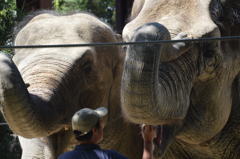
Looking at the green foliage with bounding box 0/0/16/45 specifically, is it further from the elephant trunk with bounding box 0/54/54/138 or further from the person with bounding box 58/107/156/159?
the person with bounding box 58/107/156/159

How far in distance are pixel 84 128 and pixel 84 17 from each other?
2.13 m

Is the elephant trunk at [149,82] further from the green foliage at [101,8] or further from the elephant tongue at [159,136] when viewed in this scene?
the green foliage at [101,8]

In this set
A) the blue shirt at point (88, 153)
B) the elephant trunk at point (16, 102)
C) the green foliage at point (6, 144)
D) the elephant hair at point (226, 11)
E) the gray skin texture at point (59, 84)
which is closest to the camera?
the blue shirt at point (88, 153)

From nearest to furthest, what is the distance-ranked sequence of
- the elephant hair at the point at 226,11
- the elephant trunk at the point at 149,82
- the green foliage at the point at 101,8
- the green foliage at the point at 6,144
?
the elephant trunk at the point at 149,82 < the elephant hair at the point at 226,11 < the green foliage at the point at 6,144 < the green foliage at the point at 101,8

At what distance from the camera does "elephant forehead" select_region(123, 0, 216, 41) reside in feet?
16.0

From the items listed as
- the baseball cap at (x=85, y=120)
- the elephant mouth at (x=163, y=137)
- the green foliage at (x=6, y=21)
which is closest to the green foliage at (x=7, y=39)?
the green foliage at (x=6, y=21)

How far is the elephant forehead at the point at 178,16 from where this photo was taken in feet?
16.0

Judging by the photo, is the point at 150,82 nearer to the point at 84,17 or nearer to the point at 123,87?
the point at 123,87

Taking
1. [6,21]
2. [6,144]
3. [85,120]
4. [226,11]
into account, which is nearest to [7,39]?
[6,21]

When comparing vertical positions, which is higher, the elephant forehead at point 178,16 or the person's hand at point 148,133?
the elephant forehead at point 178,16

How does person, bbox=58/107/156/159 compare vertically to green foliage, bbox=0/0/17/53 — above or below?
above

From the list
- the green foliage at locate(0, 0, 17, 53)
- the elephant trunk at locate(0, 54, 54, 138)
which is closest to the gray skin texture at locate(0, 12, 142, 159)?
the elephant trunk at locate(0, 54, 54, 138)

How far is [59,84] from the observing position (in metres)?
5.07

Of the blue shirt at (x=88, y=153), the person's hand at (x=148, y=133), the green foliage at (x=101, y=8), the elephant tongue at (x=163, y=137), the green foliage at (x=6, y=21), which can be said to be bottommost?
the green foliage at (x=101, y=8)
